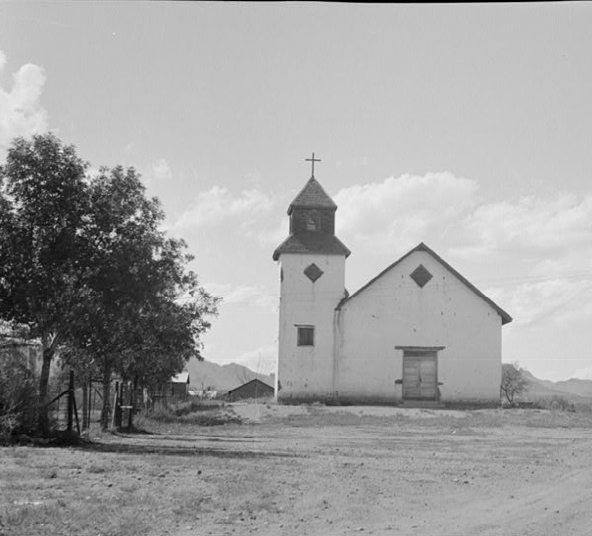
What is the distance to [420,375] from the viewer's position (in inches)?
1638

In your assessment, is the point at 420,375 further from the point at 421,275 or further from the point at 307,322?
the point at 307,322

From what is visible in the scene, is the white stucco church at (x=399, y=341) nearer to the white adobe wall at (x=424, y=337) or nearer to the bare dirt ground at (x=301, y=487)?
the white adobe wall at (x=424, y=337)

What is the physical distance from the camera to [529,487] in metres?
12.7

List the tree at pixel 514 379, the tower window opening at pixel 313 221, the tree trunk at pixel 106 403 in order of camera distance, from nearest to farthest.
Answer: the tree trunk at pixel 106 403, the tower window opening at pixel 313 221, the tree at pixel 514 379

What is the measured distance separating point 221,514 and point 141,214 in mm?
11399

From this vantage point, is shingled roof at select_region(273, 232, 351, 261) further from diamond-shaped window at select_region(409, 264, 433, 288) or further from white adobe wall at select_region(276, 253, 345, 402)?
diamond-shaped window at select_region(409, 264, 433, 288)

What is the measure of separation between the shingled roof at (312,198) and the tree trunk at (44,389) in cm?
2430

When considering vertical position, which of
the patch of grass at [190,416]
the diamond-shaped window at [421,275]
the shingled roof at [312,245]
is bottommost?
the patch of grass at [190,416]

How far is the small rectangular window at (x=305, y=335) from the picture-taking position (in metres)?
42.4

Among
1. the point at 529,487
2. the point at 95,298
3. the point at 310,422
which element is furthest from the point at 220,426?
the point at 529,487

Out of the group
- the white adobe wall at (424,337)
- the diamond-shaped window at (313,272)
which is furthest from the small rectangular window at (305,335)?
the diamond-shaped window at (313,272)

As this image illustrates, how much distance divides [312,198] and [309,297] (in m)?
5.32

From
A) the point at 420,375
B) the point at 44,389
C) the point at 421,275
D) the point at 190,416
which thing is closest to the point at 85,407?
the point at 44,389

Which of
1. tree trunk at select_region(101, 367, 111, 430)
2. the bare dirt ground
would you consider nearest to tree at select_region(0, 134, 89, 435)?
the bare dirt ground
